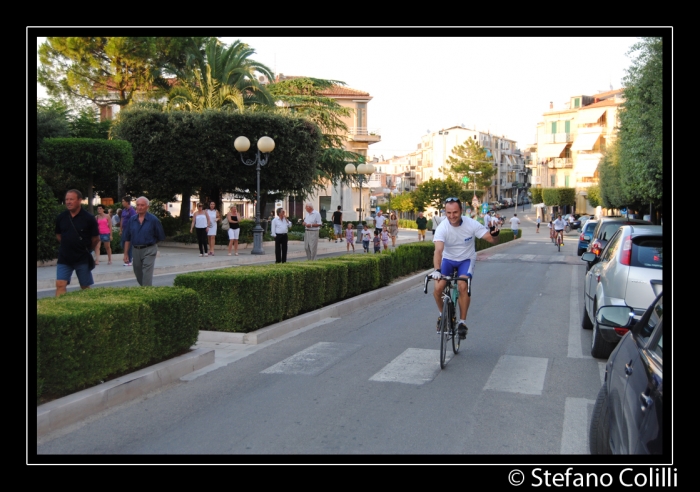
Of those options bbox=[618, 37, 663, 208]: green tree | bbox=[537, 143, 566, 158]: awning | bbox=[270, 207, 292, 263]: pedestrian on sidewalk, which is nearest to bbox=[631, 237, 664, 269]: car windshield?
bbox=[618, 37, 663, 208]: green tree

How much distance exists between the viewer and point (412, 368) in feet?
25.8

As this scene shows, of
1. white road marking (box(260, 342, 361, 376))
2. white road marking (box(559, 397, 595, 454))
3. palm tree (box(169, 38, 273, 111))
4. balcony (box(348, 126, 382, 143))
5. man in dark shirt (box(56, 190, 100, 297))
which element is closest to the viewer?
white road marking (box(559, 397, 595, 454))

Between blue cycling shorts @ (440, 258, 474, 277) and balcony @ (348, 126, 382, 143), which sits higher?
balcony @ (348, 126, 382, 143)

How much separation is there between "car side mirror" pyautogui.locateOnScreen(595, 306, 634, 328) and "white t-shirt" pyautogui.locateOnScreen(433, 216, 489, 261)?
4072 mm

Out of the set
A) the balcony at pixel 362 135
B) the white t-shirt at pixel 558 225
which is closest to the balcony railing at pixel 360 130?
the balcony at pixel 362 135

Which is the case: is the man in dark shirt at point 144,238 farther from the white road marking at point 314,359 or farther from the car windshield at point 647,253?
the car windshield at point 647,253

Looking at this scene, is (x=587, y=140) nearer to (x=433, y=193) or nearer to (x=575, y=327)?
(x=433, y=193)

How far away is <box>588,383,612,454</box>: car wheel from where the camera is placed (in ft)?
13.4

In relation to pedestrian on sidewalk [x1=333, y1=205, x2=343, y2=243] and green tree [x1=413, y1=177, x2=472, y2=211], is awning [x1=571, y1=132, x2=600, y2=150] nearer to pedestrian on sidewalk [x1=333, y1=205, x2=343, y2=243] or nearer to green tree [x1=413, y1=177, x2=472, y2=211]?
green tree [x1=413, y1=177, x2=472, y2=211]

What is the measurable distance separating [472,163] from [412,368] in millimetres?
100502
